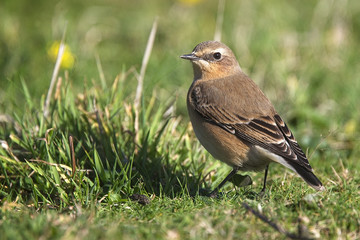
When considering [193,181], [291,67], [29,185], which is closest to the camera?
[29,185]

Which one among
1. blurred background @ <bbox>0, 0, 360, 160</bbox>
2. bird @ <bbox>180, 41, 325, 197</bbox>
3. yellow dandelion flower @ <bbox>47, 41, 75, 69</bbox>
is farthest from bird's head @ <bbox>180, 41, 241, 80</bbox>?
yellow dandelion flower @ <bbox>47, 41, 75, 69</bbox>

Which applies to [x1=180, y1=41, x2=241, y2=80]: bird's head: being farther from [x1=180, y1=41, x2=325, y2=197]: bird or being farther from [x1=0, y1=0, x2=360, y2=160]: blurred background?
[x1=0, y1=0, x2=360, y2=160]: blurred background

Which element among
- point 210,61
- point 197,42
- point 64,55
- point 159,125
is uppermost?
point 210,61

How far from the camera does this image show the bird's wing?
5.43 metres

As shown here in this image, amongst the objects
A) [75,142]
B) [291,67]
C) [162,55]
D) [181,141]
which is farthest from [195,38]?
[75,142]

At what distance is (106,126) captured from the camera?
643cm

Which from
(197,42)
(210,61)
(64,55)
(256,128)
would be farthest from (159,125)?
(197,42)

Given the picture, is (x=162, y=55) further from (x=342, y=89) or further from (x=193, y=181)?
(x=193, y=181)

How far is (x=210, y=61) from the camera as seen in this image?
6598mm

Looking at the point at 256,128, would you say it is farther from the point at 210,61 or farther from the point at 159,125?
the point at 159,125

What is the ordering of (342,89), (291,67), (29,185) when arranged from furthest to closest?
(291,67) < (342,89) < (29,185)

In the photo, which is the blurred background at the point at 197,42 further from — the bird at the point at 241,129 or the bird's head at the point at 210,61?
the bird at the point at 241,129

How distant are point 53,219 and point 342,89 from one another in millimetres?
5910

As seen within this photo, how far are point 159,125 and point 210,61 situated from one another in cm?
109
